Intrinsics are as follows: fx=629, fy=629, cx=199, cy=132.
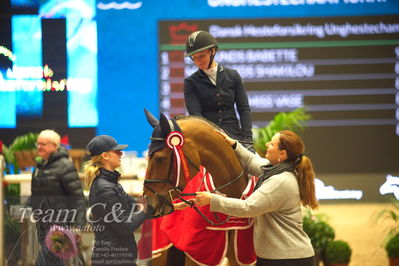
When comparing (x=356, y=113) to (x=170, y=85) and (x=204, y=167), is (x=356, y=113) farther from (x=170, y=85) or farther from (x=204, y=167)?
(x=204, y=167)

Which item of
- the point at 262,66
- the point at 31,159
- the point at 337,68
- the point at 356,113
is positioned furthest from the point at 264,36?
the point at 31,159

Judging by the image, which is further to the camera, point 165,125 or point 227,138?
point 227,138

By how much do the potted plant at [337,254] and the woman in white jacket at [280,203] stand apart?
115 inches

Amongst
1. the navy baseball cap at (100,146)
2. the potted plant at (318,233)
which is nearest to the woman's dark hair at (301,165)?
the navy baseball cap at (100,146)

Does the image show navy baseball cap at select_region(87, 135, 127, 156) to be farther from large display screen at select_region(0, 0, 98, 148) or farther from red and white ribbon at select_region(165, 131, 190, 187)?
large display screen at select_region(0, 0, 98, 148)

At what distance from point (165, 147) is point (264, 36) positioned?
236 inches

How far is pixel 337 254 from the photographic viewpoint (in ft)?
20.9

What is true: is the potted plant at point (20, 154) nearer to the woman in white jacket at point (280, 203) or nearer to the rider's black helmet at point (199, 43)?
the rider's black helmet at point (199, 43)

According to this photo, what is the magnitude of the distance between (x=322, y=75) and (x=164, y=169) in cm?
615

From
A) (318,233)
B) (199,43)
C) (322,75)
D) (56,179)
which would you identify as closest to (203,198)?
(199,43)

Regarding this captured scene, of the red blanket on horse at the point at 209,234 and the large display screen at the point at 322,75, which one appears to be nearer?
the red blanket on horse at the point at 209,234

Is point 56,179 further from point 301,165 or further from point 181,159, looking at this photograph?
point 301,165

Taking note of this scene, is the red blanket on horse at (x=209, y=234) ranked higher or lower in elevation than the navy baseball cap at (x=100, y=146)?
lower

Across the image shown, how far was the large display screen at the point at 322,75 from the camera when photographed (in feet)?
29.5
